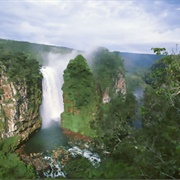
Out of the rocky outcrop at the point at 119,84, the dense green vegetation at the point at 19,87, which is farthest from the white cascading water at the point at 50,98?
the rocky outcrop at the point at 119,84

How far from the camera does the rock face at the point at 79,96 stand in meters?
28.8

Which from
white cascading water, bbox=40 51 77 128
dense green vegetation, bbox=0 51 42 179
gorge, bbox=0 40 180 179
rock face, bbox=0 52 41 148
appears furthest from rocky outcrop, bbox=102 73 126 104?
rock face, bbox=0 52 41 148

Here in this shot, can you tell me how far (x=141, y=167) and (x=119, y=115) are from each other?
33.2 feet

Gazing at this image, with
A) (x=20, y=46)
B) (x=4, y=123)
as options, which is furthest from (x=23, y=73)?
(x=20, y=46)

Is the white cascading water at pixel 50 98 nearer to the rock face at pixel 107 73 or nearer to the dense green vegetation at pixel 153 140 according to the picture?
the rock face at pixel 107 73

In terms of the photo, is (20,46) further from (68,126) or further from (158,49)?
(158,49)

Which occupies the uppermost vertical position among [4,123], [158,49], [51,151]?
[158,49]

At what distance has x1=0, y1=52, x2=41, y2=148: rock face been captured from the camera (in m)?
22.8

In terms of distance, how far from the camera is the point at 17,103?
78.1 ft

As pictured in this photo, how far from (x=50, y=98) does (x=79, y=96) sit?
5.18 metres

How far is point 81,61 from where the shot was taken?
28594 mm

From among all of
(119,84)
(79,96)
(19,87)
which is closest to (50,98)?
(79,96)

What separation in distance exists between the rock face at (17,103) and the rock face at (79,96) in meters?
4.07

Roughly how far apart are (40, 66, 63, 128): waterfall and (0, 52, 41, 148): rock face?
2.79 meters
